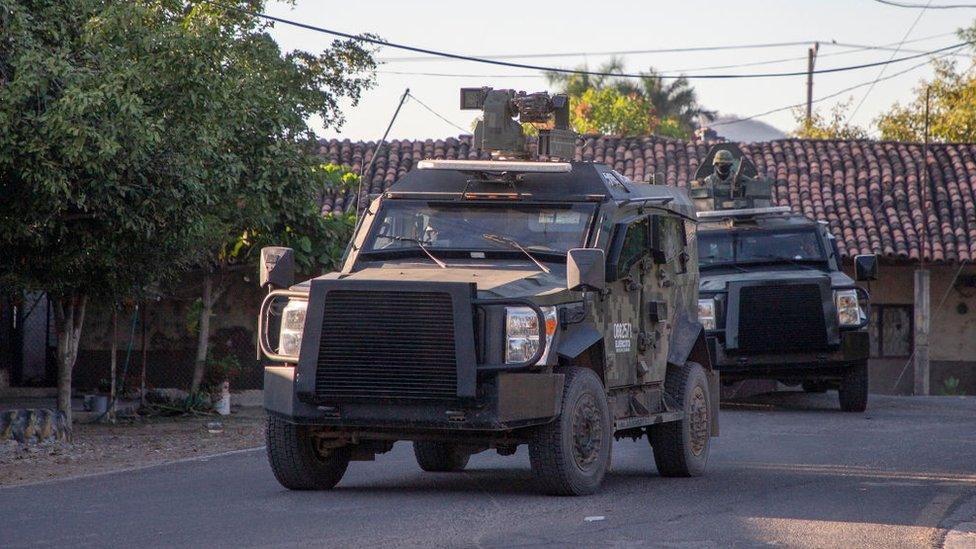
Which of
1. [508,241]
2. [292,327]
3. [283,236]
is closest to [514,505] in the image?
[292,327]

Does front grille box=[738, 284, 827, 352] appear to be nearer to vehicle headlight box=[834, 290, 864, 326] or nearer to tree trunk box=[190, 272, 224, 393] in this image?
vehicle headlight box=[834, 290, 864, 326]

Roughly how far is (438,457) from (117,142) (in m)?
4.06

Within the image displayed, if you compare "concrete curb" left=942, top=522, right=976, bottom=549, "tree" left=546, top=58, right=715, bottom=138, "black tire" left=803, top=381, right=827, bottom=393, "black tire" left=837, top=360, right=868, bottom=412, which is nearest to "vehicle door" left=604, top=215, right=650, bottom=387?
"concrete curb" left=942, top=522, right=976, bottom=549

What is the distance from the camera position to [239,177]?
17047 mm

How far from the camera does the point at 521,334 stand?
9883 millimetres

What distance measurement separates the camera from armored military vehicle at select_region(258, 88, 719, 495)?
32.4 feet

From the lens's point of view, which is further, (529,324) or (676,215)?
(676,215)

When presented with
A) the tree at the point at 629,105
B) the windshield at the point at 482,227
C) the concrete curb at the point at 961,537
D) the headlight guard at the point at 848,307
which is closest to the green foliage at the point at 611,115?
the tree at the point at 629,105

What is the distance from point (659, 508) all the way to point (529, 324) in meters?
1.57

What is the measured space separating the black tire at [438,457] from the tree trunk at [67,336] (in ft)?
19.6

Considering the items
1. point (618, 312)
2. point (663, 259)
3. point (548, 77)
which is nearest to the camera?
point (618, 312)

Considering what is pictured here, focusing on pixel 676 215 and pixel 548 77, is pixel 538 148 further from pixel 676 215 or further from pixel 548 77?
pixel 548 77

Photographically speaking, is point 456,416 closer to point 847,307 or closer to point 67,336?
point 67,336

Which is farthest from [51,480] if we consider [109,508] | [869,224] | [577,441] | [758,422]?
[869,224]
